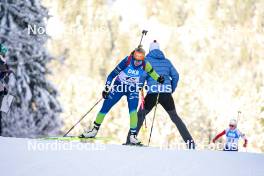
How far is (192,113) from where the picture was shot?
54.3 metres

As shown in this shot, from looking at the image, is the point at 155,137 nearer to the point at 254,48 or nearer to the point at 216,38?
the point at 254,48

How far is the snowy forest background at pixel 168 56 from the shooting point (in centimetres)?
1778

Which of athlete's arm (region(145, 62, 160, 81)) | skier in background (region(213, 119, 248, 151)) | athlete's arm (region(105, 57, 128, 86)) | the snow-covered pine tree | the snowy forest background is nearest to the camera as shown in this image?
athlete's arm (region(105, 57, 128, 86))

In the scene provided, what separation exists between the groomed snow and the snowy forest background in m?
11.0

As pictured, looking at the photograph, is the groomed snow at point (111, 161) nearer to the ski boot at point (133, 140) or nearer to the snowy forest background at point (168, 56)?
the ski boot at point (133, 140)

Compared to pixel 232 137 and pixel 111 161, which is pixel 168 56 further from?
pixel 111 161

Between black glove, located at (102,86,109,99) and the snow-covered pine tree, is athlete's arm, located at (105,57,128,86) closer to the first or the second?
black glove, located at (102,86,109,99)

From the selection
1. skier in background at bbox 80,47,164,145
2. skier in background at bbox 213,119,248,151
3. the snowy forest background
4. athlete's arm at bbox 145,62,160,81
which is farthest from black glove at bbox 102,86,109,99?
the snowy forest background

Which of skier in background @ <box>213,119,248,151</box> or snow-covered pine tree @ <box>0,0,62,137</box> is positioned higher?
snow-covered pine tree @ <box>0,0,62,137</box>

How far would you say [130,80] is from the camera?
7.69 metres

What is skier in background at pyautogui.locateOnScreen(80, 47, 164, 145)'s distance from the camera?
761 cm

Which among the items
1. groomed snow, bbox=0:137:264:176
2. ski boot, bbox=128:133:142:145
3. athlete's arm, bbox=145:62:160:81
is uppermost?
athlete's arm, bbox=145:62:160:81

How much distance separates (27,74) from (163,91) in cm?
927

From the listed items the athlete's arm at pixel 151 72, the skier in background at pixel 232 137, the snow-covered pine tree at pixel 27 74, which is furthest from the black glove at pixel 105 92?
the snow-covered pine tree at pixel 27 74
